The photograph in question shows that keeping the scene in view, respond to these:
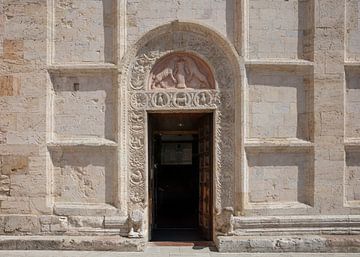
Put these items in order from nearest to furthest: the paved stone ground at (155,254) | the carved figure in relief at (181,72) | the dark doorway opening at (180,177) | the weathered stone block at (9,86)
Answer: the paved stone ground at (155,254), the weathered stone block at (9,86), the carved figure in relief at (181,72), the dark doorway opening at (180,177)

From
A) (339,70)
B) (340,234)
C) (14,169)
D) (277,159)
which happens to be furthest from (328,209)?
(14,169)

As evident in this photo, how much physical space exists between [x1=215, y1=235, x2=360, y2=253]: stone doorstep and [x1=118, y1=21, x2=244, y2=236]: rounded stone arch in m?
0.55

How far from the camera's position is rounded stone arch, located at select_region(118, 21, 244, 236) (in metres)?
6.51

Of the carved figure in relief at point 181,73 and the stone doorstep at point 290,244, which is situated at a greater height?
the carved figure in relief at point 181,73

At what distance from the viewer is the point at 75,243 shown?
6242mm

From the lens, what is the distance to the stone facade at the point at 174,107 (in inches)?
255

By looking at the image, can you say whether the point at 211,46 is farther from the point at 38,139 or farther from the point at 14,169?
the point at 14,169

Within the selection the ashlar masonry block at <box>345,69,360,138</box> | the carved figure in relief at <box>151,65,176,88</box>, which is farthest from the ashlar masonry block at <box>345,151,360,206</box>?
the carved figure in relief at <box>151,65,176,88</box>

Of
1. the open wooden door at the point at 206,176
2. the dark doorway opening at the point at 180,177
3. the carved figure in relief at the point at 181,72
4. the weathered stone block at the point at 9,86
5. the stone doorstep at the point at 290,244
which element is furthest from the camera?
the dark doorway opening at the point at 180,177

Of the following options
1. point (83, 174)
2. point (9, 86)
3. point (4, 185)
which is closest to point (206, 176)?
point (83, 174)

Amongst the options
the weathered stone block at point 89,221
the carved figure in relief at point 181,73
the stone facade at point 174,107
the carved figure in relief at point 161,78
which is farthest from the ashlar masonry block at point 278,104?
the weathered stone block at point 89,221

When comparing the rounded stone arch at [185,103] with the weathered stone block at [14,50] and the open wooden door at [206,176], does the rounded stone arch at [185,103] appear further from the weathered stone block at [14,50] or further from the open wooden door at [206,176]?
the weathered stone block at [14,50]

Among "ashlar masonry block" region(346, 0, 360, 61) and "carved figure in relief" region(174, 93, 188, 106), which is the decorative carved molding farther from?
"ashlar masonry block" region(346, 0, 360, 61)

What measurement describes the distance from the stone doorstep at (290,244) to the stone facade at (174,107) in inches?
9.7
